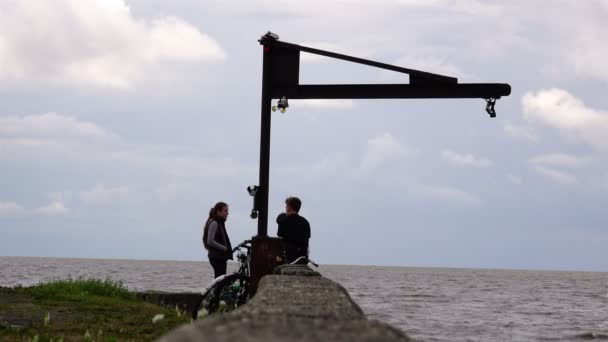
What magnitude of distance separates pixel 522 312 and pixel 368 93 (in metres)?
20.4

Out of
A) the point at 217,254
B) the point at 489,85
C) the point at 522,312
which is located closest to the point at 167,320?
the point at 217,254

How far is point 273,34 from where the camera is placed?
1426 cm

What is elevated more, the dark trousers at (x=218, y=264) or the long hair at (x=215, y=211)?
the long hair at (x=215, y=211)

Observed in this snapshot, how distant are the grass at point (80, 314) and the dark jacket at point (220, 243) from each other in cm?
108

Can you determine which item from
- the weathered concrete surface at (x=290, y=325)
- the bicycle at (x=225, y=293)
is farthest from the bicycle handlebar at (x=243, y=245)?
the weathered concrete surface at (x=290, y=325)

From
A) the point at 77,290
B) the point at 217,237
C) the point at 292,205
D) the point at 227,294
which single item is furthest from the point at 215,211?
the point at 77,290

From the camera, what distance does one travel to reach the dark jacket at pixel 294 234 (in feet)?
42.5

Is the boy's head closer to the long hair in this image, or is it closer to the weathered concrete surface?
the long hair

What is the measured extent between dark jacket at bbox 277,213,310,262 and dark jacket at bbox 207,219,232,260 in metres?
0.91

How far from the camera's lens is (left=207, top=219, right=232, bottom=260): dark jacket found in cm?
1341

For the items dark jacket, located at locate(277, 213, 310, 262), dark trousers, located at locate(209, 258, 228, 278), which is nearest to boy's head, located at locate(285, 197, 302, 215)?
dark jacket, located at locate(277, 213, 310, 262)

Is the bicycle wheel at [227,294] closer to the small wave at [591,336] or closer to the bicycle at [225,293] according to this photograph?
the bicycle at [225,293]

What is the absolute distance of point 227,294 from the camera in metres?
12.0

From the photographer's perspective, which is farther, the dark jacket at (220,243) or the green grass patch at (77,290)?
the green grass patch at (77,290)
